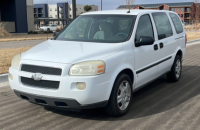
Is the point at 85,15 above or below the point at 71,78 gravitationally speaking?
above

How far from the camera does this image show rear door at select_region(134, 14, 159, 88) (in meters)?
4.85

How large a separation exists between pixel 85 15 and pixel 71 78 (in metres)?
2.36

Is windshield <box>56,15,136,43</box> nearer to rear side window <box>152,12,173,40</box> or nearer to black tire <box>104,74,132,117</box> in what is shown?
black tire <box>104,74,132,117</box>

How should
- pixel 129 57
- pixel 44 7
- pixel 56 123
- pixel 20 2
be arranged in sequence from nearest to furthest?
1. pixel 56 123
2. pixel 129 57
3. pixel 20 2
4. pixel 44 7

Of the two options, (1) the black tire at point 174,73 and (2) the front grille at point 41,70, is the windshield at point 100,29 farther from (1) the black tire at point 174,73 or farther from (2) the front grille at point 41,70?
(1) the black tire at point 174,73

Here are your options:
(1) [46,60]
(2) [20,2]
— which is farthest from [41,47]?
(2) [20,2]

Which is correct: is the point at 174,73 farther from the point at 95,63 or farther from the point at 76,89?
the point at 76,89

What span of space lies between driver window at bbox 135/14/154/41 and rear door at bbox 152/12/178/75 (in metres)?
0.24

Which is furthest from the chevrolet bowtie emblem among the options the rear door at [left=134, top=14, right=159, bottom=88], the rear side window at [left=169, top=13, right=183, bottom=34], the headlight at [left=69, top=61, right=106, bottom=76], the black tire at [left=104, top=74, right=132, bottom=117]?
the rear side window at [left=169, top=13, right=183, bottom=34]

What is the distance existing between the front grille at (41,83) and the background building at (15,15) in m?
29.1

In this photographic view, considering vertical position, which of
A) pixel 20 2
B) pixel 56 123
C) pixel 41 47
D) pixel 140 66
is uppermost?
pixel 20 2

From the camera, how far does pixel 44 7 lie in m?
114

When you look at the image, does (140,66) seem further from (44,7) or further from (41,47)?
(44,7)

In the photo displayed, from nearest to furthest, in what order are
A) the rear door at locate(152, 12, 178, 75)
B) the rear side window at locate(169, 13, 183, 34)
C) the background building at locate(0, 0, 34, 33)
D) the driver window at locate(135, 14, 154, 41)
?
1. the driver window at locate(135, 14, 154, 41)
2. the rear door at locate(152, 12, 178, 75)
3. the rear side window at locate(169, 13, 183, 34)
4. the background building at locate(0, 0, 34, 33)
